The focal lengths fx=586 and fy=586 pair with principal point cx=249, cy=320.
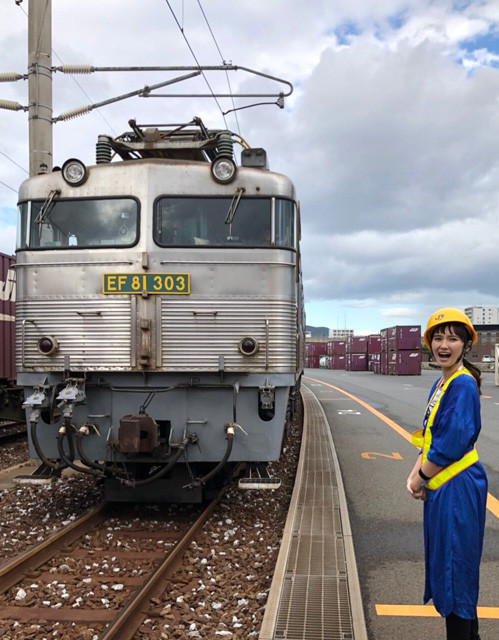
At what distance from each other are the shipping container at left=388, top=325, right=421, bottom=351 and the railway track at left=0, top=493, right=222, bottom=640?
34372 mm

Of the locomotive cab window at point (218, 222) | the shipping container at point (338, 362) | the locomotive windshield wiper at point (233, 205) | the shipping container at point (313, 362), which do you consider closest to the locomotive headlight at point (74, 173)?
the locomotive cab window at point (218, 222)

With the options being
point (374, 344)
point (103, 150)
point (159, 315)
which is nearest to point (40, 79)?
point (103, 150)

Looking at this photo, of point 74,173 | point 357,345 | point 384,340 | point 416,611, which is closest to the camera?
point 416,611

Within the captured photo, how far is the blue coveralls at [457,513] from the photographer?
2.64 meters

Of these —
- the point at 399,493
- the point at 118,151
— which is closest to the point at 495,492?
the point at 399,493

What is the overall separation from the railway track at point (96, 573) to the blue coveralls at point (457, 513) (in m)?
1.99

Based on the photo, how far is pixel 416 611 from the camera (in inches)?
156

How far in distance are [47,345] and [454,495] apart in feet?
14.3

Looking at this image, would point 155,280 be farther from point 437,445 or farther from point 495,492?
point 495,492

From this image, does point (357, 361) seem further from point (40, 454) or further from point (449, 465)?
point (449, 465)

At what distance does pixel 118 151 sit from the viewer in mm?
7059

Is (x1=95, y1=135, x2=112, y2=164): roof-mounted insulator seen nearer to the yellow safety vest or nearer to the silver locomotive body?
the silver locomotive body

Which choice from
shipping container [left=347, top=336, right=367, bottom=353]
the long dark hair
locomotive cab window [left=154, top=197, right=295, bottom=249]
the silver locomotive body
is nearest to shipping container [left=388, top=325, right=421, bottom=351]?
shipping container [left=347, top=336, right=367, bottom=353]

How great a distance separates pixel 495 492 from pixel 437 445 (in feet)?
17.2
